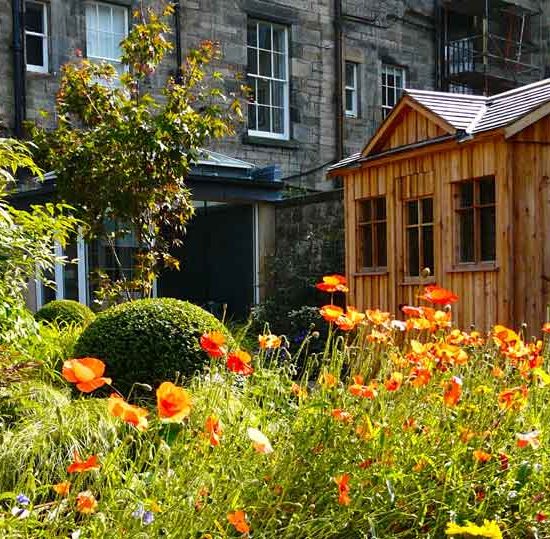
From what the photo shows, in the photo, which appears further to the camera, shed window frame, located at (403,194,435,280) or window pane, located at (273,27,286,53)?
window pane, located at (273,27,286,53)

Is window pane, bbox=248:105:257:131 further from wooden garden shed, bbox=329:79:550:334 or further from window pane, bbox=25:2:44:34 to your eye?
wooden garden shed, bbox=329:79:550:334

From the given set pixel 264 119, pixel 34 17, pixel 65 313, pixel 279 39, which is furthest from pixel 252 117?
pixel 65 313

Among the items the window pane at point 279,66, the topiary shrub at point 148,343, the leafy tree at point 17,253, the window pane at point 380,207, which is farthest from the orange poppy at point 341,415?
the window pane at point 279,66

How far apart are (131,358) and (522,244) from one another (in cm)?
439

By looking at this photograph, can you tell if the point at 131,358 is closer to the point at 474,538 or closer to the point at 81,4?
the point at 474,538

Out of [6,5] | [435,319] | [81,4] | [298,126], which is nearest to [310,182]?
[298,126]

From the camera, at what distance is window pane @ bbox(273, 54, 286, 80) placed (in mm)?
17000

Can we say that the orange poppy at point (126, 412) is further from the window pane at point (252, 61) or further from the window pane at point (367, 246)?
the window pane at point (252, 61)

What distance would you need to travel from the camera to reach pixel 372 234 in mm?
9977

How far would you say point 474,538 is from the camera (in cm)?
233

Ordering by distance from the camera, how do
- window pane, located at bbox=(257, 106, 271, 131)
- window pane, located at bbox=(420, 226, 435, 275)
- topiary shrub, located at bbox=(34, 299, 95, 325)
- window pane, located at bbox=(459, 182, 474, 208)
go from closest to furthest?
1. window pane, located at bbox=(459, 182, 474, 208)
2. topiary shrub, located at bbox=(34, 299, 95, 325)
3. window pane, located at bbox=(420, 226, 435, 275)
4. window pane, located at bbox=(257, 106, 271, 131)

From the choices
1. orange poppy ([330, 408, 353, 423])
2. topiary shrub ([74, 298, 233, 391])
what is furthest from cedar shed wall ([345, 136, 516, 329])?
orange poppy ([330, 408, 353, 423])

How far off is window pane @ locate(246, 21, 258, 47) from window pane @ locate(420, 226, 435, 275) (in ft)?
28.9

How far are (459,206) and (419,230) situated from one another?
632 millimetres
